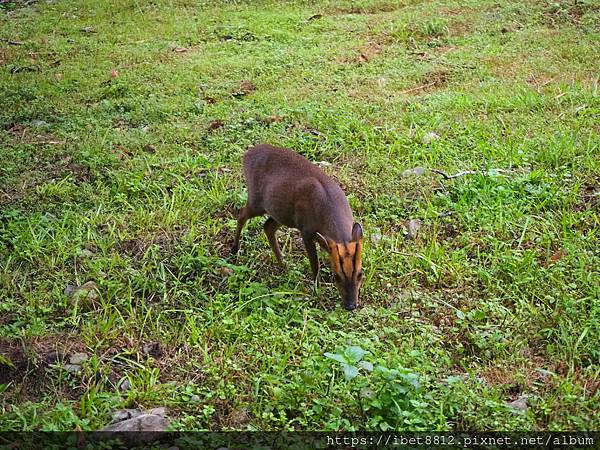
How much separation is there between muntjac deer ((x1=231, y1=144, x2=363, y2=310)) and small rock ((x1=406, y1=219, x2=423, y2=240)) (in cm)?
63

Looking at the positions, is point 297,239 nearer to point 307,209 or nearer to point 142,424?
point 307,209

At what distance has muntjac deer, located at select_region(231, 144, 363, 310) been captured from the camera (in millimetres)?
4398

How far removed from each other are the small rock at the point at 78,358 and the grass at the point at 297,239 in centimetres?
6

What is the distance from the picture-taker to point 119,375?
3863 millimetres

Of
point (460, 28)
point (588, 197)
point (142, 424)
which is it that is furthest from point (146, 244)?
point (460, 28)

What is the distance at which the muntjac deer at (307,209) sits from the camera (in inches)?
173

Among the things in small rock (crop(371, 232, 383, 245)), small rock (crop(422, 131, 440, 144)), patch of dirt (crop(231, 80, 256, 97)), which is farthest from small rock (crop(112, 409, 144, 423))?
patch of dirt (crop(231, 80, 256, 97))

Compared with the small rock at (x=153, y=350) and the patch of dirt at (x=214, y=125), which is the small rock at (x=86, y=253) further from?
the patch of dirt at (x=214, y=125)

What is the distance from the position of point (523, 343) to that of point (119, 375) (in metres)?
2.15

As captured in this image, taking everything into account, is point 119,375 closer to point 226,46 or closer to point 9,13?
point 226,46

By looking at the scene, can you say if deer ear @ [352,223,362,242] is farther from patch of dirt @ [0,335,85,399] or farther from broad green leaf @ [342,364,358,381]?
patch of dirt @ [0,335,85,399]

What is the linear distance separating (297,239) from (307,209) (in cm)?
68

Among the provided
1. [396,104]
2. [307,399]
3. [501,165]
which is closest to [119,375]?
[307,399]

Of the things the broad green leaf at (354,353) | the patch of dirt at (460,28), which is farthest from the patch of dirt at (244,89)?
the broad green leaf at (354,353)
